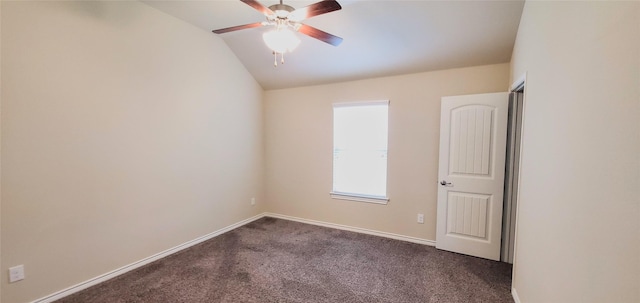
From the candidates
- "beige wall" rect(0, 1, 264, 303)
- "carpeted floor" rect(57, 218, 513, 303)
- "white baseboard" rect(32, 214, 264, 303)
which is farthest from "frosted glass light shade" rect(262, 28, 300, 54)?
"white baseboard" rect(32, 214, 264, 303)

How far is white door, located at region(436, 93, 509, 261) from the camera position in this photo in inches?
109

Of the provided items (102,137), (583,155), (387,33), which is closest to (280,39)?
(387,33)

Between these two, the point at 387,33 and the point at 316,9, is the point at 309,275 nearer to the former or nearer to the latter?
the point at 316,9

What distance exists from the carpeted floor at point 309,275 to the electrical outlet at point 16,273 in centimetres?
38

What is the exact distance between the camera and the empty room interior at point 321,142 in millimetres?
1153

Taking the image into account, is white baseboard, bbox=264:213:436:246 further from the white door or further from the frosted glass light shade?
the frosted glass light shade

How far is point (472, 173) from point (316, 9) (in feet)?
8.27

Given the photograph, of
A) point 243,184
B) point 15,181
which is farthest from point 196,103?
point 15,181

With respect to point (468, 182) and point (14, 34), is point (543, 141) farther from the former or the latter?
point (14, 34)

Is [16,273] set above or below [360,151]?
below

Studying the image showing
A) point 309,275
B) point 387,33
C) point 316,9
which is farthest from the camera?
point 387,33

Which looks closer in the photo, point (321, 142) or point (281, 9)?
point (281, 9)

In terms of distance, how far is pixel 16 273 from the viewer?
6.36 feet

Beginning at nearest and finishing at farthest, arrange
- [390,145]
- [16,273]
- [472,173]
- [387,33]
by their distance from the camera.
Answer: [16,273], [387,33], [472,173], [390,145]
